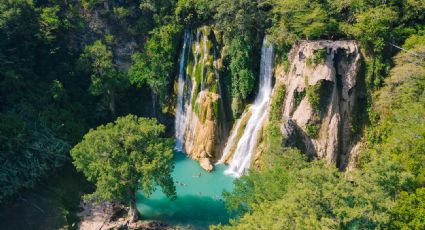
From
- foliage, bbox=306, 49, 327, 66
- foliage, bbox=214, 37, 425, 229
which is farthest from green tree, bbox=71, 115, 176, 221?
foliage, bbox=306, 49, 327, 66

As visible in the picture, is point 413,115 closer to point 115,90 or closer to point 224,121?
point 224,121

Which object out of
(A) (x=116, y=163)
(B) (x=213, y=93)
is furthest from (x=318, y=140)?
(A) (x=116, y=163)

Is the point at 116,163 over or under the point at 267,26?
under

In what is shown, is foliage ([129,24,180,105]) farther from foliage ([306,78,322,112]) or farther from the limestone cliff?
foliage ([306,78,322,112])

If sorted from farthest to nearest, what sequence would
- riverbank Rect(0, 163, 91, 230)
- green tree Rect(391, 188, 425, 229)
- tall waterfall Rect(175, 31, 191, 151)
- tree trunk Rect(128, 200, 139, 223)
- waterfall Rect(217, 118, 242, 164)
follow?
1. tall waterfall Rect(175, 31, 191, 151)
2. waterfall Rect(217, 118, 242, 164)
3. tree trunk Rect(128, 200, 139, 223)
4. riverbank Rect(0, 163, 91, 230)
5. green tree Rect(391, 188, 425, 229)

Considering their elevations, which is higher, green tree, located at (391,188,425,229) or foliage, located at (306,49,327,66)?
foliage, located at (306,49,327,66)

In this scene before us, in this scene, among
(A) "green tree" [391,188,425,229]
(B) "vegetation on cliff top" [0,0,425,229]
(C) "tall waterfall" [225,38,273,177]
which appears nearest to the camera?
(A) "green tree" [391,188,425,229]
